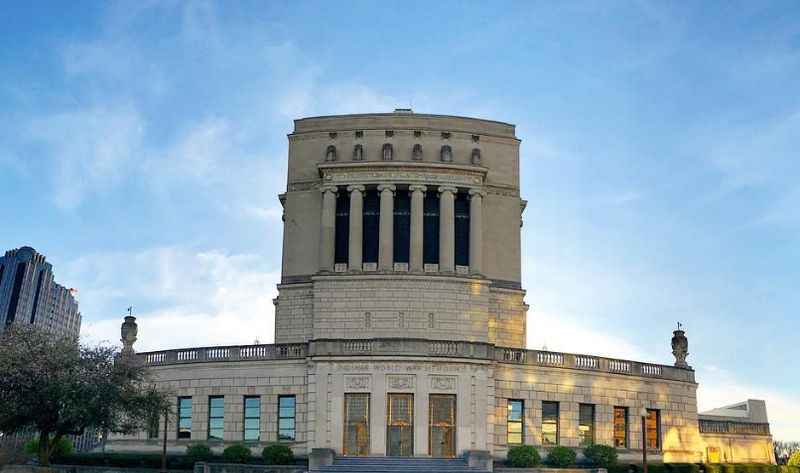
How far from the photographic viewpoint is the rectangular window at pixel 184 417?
60531mm

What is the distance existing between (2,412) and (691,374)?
147ft

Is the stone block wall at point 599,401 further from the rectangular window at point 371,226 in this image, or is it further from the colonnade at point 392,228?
the rectangular window at point 371,226

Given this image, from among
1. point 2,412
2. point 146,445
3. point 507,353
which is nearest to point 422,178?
point 507,353

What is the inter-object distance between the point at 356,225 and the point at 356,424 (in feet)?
61.4

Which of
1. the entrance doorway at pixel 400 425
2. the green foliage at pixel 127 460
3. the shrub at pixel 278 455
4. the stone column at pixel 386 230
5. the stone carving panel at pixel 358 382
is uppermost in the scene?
the stone column at pixel 386 230

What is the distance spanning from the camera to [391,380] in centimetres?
5672

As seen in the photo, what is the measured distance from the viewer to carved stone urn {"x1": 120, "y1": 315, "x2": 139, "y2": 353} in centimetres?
6475

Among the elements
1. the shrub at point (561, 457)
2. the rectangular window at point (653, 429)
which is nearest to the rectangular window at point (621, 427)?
the rectangular window at point (653, 429)

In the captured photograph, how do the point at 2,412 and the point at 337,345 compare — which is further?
the point at 337,345

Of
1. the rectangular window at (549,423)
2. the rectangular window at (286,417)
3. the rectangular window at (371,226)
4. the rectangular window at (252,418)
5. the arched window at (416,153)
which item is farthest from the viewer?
the arched window at (416,153)

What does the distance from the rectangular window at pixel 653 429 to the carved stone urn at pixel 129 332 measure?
35.4 metres

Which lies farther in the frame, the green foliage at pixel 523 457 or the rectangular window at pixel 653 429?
the rectangular window at pixel 653 429

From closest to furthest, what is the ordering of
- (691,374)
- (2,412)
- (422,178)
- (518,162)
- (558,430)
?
1. (2,412)
2. (558,430)
3. (691,374)
4. (422,178)
5. (518,162)

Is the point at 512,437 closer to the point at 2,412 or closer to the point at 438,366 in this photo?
the point at 438,366
